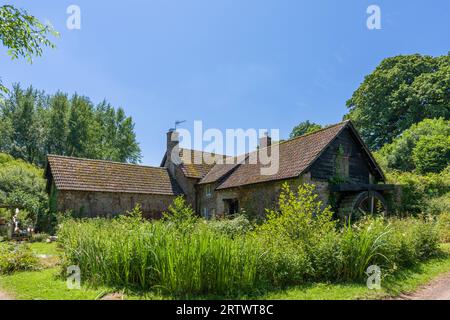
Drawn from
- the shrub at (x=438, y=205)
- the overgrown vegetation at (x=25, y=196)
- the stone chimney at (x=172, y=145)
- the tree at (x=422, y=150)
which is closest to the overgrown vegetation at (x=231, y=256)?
the shrub at (x=438, y=205)

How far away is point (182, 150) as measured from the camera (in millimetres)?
28547

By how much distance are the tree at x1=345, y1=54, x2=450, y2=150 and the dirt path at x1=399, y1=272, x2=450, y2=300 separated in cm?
3287

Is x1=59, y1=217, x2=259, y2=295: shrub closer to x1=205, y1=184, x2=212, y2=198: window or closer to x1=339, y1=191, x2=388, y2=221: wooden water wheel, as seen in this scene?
x1=339, y1=191, x2=388, y2=221: wooden water wheel

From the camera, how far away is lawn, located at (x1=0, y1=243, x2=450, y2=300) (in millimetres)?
6688

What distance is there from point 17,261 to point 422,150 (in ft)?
96.4

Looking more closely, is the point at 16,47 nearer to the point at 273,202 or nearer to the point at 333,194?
the point at 273,202

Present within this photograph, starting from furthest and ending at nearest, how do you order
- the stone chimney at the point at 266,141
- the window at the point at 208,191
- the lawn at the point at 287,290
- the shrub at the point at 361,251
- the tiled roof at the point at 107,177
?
the stone chimney at the point at 266,141
the window at the point at 208,191
the tiled roof at the point at 107,177
the shrub at the point at 361,251
the lawn at the point at 287,290

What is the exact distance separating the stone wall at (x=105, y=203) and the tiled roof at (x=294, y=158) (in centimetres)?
572

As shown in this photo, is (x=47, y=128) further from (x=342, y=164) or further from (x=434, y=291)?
(x=434, y=291)

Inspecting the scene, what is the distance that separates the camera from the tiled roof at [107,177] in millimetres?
20984

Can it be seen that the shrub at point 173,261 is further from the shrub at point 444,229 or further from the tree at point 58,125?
the tree at point 58,125

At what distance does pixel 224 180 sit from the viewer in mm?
23516

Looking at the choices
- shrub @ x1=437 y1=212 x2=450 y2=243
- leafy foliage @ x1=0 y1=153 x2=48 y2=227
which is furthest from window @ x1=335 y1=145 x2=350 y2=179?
leafy foliage @ x1=0 y1=153 x2=48 y2=227

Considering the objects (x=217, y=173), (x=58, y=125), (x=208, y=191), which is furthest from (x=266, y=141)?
(x=58, y=125)
